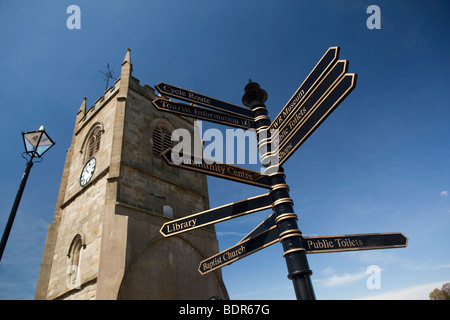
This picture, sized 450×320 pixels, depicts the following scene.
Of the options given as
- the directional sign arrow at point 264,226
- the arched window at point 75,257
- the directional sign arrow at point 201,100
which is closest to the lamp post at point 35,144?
the directional sign arrow at point 201,100

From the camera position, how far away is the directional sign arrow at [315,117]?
3182 millimetres

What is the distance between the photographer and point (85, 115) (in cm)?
1742

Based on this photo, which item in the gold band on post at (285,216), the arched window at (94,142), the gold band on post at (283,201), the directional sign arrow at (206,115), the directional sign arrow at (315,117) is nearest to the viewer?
the directional sign arrow at (315,117)

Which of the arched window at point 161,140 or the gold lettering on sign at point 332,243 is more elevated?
the arched window at point 161,140

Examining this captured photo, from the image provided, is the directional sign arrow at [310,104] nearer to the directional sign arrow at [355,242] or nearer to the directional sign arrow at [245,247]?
the directional sign arrow at [245,247]

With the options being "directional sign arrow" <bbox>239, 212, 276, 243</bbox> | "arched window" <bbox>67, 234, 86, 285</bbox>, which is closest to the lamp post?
"directional sign arrow" <bbox>239, 212, 276, 243</bbox>

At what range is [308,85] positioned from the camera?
3934 mm

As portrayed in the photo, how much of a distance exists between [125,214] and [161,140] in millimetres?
5143

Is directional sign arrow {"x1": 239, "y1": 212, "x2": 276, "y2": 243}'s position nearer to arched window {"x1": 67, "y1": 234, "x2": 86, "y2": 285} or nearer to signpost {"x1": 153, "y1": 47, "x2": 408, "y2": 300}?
signpost {"x1": 153, "y1": 47, "x2": 408, "y2": 300}

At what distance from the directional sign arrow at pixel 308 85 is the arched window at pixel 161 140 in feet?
32.5

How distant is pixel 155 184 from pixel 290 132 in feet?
30.4

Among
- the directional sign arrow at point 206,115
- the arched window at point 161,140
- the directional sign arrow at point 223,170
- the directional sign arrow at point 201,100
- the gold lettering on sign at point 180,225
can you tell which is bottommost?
the gold lettering on sign at point 180,225

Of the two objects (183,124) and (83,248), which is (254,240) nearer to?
(83,248)

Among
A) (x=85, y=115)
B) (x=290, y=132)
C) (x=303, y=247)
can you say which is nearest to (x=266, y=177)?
(x=290, y=132)
